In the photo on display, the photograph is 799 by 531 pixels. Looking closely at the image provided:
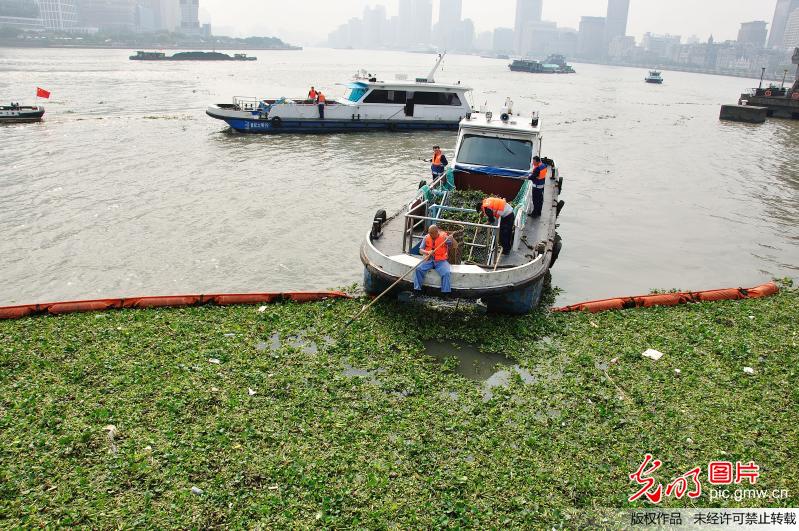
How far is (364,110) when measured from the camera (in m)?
33.4

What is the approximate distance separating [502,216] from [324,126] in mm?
24098

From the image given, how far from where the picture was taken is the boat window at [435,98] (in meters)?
34.6

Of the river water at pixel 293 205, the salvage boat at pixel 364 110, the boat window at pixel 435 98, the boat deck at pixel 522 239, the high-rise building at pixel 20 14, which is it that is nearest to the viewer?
the boat deck at pixel 522 239

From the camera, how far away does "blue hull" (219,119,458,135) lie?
3200 centimetres

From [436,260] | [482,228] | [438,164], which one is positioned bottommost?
[436,260]

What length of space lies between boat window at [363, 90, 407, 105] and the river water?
225cm

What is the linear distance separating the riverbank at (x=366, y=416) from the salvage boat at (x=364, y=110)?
931 inches

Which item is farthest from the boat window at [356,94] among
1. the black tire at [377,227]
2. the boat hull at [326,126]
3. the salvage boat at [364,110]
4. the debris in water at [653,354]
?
the debris in water at [653,354]

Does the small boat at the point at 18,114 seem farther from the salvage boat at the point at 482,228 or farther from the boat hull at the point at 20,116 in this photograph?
the salvage boat at the point at 482,228

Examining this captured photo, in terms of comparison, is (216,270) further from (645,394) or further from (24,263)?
(645,394)

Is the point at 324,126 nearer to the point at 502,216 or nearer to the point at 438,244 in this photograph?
the point at 502,216

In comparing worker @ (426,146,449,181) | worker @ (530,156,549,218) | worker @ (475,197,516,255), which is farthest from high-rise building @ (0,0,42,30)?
worker @ (475,197,516,255)

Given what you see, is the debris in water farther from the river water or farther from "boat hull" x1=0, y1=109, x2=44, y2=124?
"boat hull" x1=0, y1=109, x2=44, y2=124

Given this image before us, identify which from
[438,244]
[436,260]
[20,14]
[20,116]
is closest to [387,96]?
[20,116]
